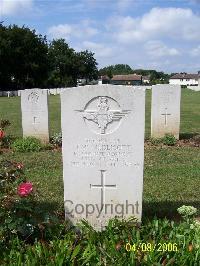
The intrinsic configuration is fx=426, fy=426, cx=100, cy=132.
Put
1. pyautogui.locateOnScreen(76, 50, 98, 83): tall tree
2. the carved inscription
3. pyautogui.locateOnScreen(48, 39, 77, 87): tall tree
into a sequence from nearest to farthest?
the carved inscription, pyautogui.locateOnScreen(48, 39, 77, 87): tall tree, pyautogui.locateOnScreen(76, 50, 98, 83): tall tree

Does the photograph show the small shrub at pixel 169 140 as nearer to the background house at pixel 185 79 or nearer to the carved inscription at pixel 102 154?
the carved inscription at pixel 102 154

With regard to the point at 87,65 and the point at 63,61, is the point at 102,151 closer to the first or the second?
the point at 63,61

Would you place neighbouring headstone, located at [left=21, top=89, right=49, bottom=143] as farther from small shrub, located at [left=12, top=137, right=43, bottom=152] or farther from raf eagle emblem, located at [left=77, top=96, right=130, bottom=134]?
raf eagle emblem, located at [left=77, top=96, right=130, bottom=134]

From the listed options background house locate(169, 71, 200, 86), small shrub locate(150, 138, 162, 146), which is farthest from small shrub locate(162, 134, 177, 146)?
background house locate(169, 71, 200, 86)

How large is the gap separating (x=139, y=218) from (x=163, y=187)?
240 centimetres

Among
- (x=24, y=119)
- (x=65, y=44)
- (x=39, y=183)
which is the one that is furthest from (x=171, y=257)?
(x=65, y=44)

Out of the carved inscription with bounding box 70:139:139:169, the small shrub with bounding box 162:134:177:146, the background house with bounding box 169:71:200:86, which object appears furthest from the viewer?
the background house with bounding box 169:71:200:86

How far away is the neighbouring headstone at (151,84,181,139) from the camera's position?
12.6 meters

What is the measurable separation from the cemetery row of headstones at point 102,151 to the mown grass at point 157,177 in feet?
2.10

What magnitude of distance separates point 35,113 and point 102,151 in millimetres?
8036

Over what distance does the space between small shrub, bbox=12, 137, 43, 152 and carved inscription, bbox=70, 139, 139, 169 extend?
22.3ft

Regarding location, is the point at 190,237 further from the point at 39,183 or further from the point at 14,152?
the point at 14,152
